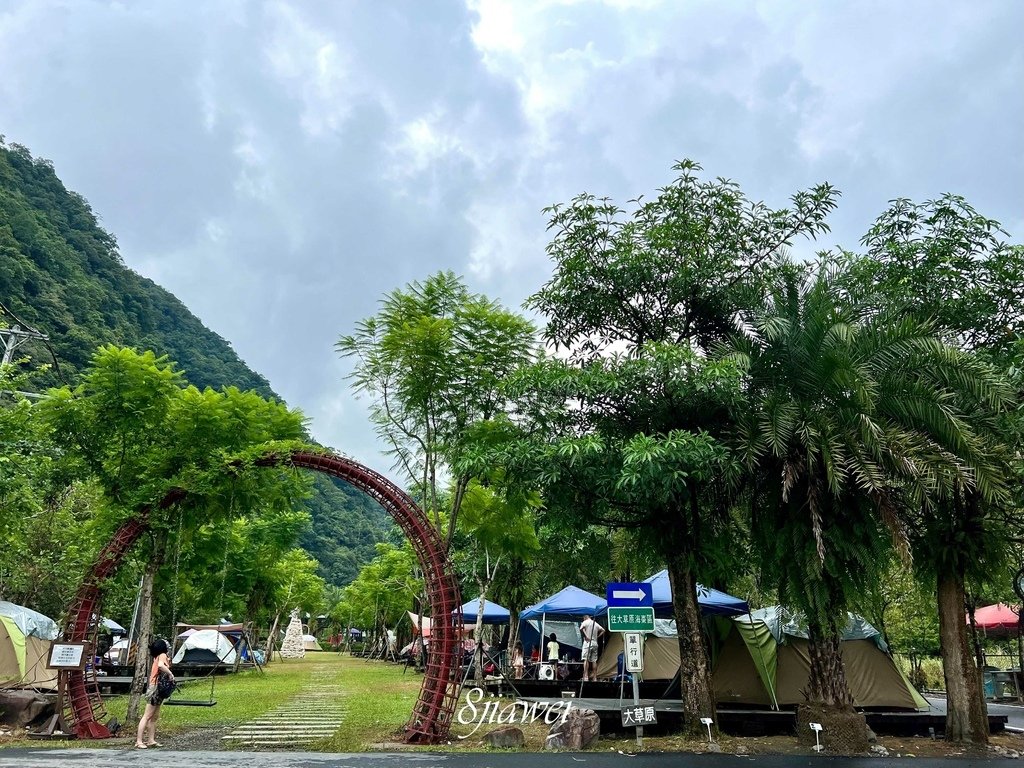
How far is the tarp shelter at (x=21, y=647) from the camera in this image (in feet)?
54.0

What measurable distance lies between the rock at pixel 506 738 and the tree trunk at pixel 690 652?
2.83m

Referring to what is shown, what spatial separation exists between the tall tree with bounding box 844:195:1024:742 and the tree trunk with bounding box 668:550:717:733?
→ 410 centimetres

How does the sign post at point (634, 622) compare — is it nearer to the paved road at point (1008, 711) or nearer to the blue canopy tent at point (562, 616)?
the blue canopy tent at point (562, 616)

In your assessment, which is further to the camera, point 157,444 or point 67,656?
point 157,444

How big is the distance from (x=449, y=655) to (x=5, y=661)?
1199cm

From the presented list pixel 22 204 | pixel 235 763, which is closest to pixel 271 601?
pixel 235 763

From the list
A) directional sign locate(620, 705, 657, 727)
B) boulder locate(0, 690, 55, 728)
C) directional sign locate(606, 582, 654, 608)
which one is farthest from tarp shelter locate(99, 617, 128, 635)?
directional sign locate(606, 582, 654, 608)

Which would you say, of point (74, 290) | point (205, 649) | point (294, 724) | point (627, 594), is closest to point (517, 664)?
point (294, 724)

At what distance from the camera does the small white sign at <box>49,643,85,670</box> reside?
1055 cm

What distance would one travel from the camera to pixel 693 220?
12.3 m

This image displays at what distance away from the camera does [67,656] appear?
10672 millimetres

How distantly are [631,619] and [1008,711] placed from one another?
14289 mm

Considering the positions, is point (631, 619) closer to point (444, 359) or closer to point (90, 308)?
point (444, 359)

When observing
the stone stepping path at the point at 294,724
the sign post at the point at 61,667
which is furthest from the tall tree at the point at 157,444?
the stone stepping path at the point at 294,724
